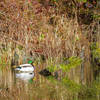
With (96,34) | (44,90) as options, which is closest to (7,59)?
(96,34)

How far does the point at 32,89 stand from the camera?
12422 millimetres

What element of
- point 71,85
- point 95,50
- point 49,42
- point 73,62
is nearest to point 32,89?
point 71,85

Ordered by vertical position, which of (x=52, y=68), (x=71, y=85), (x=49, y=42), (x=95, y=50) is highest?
(x=49, y=42)

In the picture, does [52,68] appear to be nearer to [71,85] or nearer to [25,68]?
[71,85]

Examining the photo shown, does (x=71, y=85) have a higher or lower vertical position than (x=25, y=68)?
higher

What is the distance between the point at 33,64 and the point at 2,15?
2.52m

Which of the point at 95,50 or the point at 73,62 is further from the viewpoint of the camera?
the point at 95,50

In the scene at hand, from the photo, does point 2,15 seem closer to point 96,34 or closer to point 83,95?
point 96,34

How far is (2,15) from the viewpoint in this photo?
696 inches

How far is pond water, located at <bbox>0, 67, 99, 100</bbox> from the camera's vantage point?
11039 millimetres

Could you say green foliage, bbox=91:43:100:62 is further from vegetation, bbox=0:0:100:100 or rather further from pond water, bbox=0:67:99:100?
pond water, bbox=0:67:99:100

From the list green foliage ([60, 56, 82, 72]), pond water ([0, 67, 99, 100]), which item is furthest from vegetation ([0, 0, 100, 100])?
pond water ([0, 67, 99, 100])

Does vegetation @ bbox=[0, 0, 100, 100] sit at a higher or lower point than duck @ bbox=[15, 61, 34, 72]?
higher

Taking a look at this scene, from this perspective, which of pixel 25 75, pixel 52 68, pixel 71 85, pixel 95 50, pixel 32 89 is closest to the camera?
pixel 32 89
